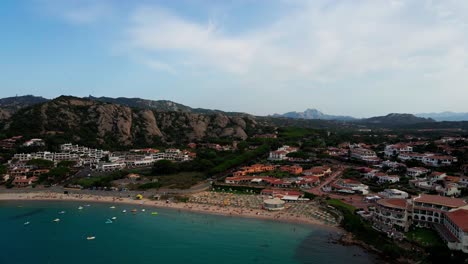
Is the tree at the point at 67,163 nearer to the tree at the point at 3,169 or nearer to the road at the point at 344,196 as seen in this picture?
the tree at the point at 3,169

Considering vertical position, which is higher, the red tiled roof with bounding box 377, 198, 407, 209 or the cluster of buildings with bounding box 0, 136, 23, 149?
the cluster of buildings with bounding box 0, 136, 23, 149

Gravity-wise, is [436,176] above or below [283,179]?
above

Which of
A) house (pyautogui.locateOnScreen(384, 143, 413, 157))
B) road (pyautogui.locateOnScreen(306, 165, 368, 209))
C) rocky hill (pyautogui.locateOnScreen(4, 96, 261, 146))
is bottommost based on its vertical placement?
road (pyautogui.locateOnScreen(306, 165, 368, 209))

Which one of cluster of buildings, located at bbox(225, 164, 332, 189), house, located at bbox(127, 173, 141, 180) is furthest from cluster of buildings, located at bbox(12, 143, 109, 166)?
cluster of buildings, located at bbox(225, 164, 332, 189)

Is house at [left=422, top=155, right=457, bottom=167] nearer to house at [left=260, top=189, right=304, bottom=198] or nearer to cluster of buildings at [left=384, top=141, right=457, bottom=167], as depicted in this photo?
cluster of buildings at [left=384, top=141, right=457, bottom=167]

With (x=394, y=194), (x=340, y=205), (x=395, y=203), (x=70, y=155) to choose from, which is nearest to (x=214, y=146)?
(x=70, y=155)

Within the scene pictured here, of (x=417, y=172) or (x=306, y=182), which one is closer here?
(x=306, y=182)

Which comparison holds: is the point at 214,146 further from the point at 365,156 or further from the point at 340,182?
the point at 340,182
